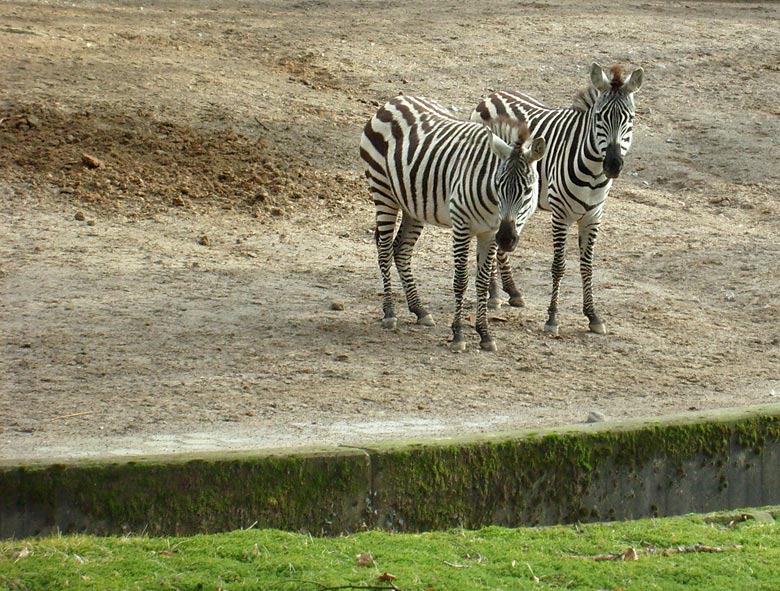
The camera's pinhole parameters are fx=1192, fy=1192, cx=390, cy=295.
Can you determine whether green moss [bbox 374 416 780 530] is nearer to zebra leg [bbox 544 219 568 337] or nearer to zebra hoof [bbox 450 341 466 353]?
zebra hoof [bbox 450 341 466 353]

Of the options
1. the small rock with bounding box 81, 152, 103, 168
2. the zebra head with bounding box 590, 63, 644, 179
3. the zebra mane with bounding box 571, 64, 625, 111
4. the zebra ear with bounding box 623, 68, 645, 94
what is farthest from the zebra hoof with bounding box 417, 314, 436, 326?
the small rock with bounding box 81, 152, 103, 168

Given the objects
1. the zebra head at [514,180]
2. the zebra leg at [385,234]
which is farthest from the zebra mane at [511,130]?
the zebra leg at [385,234]

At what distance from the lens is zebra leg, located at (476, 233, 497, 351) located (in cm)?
937

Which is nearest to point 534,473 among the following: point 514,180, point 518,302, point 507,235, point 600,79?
point 507,235

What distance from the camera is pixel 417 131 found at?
10.2 m

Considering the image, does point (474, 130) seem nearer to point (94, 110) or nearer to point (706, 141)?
point (94, 110)

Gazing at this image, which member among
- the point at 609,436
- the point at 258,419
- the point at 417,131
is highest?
the point at 417,131

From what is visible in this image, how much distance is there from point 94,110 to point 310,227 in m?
3.44

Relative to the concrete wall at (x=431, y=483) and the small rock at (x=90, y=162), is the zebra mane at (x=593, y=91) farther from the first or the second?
the small rock at (x=90, y=162)

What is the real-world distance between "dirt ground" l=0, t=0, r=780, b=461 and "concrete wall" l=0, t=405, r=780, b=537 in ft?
3.93

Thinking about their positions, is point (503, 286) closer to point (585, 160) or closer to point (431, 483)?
point (585, 160)

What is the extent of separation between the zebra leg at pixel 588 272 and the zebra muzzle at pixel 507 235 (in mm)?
1600

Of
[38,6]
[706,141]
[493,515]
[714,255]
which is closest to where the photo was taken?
[493,515]

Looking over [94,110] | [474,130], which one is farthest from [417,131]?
[94,110]
